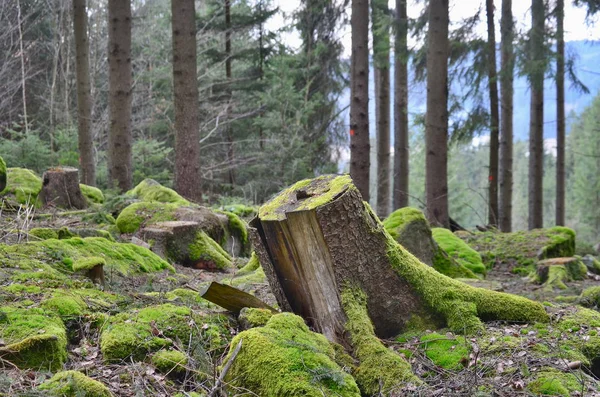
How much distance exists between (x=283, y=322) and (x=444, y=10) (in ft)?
31.1

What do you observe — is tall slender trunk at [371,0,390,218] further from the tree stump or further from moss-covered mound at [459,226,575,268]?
the tree stump

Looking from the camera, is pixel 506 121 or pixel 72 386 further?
pixel 506 121

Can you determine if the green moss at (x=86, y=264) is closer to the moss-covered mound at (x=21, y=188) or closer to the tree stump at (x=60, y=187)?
the moss-covered mound at (x=21, y=188)

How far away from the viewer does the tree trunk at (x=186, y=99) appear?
1150cm

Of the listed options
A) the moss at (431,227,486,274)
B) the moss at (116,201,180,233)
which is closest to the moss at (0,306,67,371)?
the moss at (116,201,180,233)

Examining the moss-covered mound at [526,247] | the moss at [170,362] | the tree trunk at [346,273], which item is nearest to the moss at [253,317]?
the tree trunk at [346,273]

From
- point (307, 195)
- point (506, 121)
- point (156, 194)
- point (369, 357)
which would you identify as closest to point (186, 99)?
point (156, 194)

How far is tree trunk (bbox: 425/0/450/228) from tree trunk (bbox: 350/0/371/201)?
1384mm

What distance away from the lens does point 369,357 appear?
387cm

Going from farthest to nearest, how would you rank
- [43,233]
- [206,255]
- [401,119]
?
[401,119]
[206,255]
[43,233]

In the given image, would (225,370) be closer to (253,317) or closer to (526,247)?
(253,317)

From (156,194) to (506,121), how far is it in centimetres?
1126

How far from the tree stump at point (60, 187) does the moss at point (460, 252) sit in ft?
21.4

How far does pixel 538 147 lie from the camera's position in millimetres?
17750
